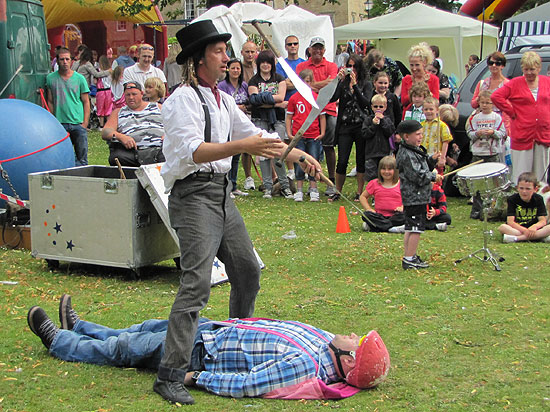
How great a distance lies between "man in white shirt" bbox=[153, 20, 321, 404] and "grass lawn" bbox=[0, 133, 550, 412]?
365 mm

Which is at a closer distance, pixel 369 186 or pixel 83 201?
pixel 83 201

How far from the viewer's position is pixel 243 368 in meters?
4.59

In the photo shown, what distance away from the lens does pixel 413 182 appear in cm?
762

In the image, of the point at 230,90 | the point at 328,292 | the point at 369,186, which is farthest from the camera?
the point at 230,90

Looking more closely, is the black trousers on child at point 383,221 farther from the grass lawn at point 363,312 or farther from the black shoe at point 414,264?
the black shoe at point 414,264

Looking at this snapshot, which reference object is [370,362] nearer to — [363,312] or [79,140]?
[363,312]

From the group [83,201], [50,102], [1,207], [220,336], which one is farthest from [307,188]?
[220,336]

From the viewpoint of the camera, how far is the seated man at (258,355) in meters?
4.44

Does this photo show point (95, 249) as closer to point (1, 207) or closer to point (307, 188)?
point (1, 207)

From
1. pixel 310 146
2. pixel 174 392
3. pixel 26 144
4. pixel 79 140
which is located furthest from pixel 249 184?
pixel 174 392

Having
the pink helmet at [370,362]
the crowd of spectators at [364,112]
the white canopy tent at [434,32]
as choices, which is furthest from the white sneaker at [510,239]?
the white canopy tent at [434,32]

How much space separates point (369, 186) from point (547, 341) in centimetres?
509

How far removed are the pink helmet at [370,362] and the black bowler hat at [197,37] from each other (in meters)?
1.99

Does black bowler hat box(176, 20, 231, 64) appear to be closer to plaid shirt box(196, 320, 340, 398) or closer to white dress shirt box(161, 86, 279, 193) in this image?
white dress shirt box(161, 86, 279, 193)
